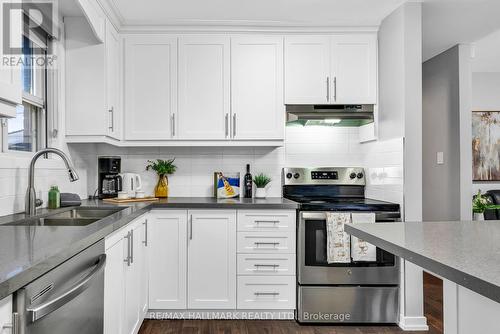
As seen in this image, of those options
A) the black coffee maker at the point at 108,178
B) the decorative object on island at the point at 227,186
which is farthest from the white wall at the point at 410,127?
the black coffee maker at the point at 108,178

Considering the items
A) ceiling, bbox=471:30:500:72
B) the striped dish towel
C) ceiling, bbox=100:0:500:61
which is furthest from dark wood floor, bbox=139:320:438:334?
ceiling, bbox=471:30:500:72

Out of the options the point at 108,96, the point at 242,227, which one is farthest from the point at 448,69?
the point at 108,96

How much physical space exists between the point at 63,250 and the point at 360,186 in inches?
108

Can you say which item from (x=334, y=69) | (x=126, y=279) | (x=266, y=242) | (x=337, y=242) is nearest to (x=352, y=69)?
(x=334, y=69)

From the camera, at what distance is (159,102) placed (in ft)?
9.95

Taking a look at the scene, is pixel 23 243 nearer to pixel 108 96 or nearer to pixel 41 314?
pixel 41 314

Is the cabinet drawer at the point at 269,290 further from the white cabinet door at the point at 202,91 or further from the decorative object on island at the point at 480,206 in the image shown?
the decorative object on island at the point at 480,206

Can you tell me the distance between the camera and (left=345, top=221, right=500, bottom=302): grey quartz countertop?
0.69 metres

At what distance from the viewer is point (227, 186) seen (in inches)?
127

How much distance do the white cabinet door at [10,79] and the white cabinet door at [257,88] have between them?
5.91 ft

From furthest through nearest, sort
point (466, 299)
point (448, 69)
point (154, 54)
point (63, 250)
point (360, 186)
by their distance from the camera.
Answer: point (448, 69) → point (360, 186) → point (154, 54) → point (63, 250) → point (466, 299)

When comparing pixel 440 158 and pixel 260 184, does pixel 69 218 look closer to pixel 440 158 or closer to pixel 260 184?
pixel 260 184

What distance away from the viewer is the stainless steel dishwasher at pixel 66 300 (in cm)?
94

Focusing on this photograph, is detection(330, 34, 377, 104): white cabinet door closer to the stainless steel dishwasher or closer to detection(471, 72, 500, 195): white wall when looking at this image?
the stainless steel dishwasher
